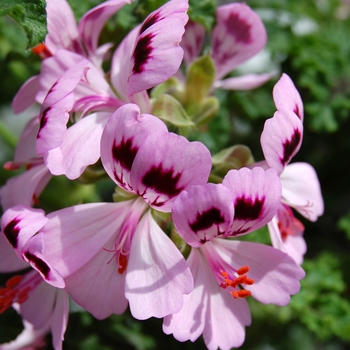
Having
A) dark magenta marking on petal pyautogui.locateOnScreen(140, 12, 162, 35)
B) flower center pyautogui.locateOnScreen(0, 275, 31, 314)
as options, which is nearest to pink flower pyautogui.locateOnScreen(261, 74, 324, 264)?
dark magenta marking on petal pyautogui.locateOnScreen(140, 12, 162, 35)

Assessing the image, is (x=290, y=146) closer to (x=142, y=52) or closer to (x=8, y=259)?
(x=142, y=52)

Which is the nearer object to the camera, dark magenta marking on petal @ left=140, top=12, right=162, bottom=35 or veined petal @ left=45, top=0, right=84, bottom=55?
dark magenta marking on petal @ left=140, top=12, right=162, bottom=35

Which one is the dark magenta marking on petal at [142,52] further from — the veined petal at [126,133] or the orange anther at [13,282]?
the orange anther at [13,282]

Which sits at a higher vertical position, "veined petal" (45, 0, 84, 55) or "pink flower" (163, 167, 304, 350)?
"veined petal" (45, 0, 84, 55)

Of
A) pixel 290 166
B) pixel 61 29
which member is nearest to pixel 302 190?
pixel 290 166

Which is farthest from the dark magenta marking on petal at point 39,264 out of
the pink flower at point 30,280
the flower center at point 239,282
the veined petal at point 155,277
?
the flower center at point 239,282

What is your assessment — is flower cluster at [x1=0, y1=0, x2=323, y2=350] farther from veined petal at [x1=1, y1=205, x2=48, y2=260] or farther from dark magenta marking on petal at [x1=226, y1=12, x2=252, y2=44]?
dark magenta marking on petal at [x1=226, y1=12, x2=252, y2=44]

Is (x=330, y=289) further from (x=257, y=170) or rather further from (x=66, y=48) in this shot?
(x=66, y=48)
